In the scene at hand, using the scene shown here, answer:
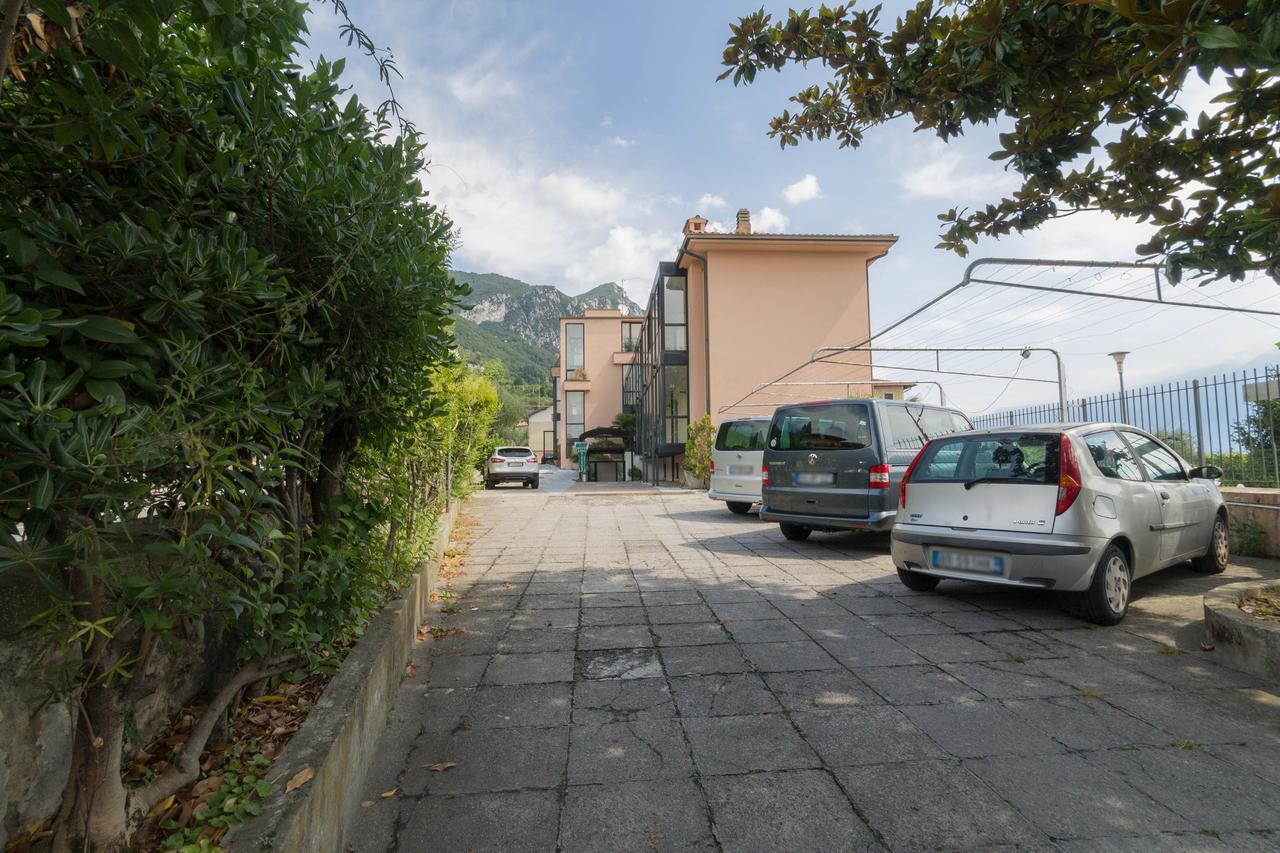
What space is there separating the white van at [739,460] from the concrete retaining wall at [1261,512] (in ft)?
20.0

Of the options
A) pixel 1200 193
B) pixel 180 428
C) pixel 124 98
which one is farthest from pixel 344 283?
pixel 1200 193

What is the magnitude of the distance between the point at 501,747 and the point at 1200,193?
6.12 meters

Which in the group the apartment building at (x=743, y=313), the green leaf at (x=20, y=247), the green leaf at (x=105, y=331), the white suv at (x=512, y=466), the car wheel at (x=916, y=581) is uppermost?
the apartment building at (x=743, y=313)

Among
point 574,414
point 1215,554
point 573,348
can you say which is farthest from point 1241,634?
point 574,414

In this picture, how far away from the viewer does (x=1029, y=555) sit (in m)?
4.57

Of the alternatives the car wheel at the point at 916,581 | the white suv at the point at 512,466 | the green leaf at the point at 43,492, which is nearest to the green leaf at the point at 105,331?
the green leaf at the point at 43,492

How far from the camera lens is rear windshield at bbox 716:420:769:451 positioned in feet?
37.7

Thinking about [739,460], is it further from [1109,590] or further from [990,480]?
[1109,590]

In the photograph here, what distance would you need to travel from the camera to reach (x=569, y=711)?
327 cm

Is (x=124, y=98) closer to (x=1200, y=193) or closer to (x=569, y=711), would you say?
(x=569, y=711)

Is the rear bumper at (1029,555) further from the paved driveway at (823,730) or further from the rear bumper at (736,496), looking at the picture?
the rear bumper at (736,496)

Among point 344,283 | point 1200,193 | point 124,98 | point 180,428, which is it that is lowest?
point 180,428

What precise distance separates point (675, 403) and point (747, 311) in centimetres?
474

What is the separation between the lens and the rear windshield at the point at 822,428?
7.67 m
